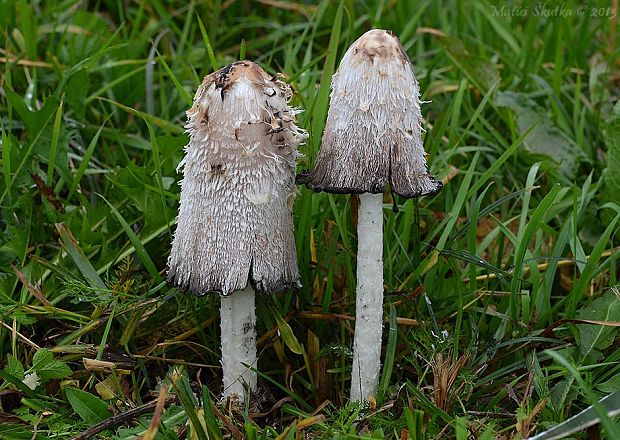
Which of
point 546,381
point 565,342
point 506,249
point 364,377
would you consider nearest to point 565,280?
point 506,249

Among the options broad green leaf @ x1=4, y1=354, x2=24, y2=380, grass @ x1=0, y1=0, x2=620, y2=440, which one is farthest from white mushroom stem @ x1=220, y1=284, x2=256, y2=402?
broad green leaf @ x1=4, y1=354, x2=24, y2=380

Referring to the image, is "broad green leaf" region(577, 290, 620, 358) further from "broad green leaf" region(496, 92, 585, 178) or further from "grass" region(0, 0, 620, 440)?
"broad green leaf" region(496, 92, 585, 178)

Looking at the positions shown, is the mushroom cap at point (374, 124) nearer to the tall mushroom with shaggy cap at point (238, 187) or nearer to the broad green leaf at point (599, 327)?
the tall mushroom with shaggy cap at point (238, 187)

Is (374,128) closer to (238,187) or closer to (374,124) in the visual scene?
(374,124)

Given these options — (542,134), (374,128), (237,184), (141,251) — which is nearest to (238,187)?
(237,184)

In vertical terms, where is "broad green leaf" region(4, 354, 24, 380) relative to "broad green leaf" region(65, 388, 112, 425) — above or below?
above

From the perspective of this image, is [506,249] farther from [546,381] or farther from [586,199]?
[546,381]

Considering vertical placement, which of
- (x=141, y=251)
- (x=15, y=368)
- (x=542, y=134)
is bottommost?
(x=15, y=368)
